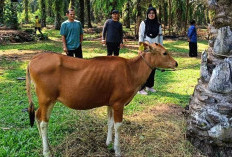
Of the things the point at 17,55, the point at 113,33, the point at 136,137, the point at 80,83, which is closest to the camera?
the point at 80,83

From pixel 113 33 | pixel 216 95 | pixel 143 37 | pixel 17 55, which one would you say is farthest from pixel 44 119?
pixel 17 55

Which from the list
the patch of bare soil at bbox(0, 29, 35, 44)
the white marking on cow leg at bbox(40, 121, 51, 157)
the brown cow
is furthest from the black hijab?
the patch of bare soil at bbox(0, 29, 35, 44)

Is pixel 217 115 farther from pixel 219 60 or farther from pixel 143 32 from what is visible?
pixel 143 32

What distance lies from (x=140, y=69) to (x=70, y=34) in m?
3.51

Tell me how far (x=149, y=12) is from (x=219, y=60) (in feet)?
9.66

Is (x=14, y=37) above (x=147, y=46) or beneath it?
above

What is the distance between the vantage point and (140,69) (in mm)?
4426

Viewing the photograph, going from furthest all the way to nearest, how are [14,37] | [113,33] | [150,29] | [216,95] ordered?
[14,37], [113,33], [150,29], [216,95]

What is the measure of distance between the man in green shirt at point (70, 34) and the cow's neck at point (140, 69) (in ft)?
10.9

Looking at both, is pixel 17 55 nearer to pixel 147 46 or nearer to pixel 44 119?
pixel 44 119

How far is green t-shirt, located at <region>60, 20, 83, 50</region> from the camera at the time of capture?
7.31 m

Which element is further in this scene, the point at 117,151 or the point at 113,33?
the point at 113,33

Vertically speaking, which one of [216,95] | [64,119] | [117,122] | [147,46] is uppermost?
[147,46]

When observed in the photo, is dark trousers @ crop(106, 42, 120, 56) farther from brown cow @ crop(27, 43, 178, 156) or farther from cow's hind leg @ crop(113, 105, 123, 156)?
cow's hind leg @ crop(113, 105, 123, 156)
